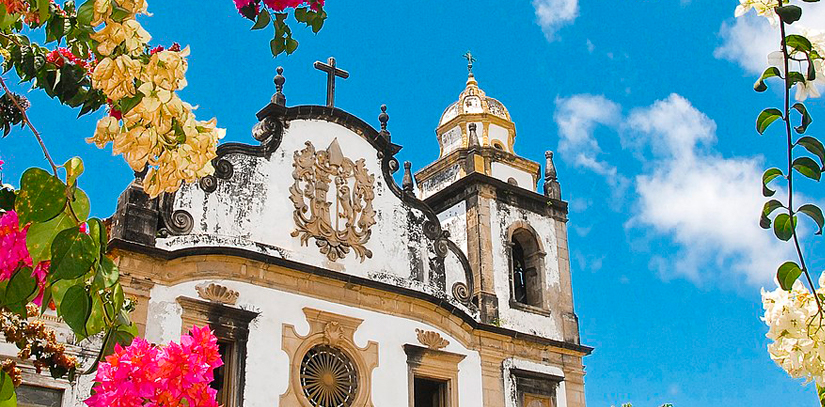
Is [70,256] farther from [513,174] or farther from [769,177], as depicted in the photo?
[513,174]

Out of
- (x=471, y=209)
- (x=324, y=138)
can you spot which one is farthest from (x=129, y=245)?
(x=471, y=209)

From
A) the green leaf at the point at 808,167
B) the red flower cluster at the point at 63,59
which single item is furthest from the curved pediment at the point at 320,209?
the green leaf at the point at 808,167

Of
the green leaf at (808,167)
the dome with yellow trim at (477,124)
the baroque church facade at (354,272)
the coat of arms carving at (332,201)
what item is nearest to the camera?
the green leaf at (808,167)

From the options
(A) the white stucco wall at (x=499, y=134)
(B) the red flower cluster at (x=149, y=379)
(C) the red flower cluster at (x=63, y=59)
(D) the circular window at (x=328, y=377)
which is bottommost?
(B) the red flower cluster at (x=149, y=379)

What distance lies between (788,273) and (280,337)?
10.9m

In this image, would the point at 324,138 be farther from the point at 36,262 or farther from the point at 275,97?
the point at 36,262

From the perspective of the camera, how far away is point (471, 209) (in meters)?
16.7

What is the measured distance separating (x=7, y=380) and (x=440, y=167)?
50.4 feet

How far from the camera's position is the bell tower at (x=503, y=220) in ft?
53.3

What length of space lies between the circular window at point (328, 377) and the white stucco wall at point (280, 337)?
0.35 metres

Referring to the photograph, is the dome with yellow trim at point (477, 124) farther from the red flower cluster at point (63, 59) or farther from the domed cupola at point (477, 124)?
the red flower cluster at point (63, 59)

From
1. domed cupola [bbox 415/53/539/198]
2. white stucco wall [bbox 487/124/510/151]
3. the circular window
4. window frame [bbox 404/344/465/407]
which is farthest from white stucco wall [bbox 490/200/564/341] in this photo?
the circular window

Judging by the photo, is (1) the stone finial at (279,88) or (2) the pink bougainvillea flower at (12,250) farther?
(1) the stone finial at (279,88)

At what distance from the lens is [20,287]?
273 centimetres
